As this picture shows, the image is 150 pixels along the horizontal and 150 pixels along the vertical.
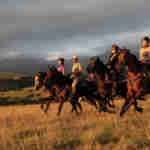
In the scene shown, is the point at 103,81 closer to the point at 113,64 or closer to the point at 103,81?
the point at 103,81

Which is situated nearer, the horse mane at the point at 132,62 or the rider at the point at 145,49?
the horse mane at the point at 132,62

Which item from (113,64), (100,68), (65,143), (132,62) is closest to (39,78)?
(100,68)

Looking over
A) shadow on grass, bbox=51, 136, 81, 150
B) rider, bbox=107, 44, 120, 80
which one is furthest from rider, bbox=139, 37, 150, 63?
shadow on grass, bbox=51, 136, 81, 150

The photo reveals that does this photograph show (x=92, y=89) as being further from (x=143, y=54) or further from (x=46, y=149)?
(x=46, y=149)

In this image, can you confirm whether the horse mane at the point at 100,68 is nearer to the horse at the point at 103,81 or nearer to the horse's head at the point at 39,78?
the horse at the point at 103,81

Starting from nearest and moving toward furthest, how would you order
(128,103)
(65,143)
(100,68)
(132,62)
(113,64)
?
(65,143)
(132,62)
(128,103)
(113,64)
(100,68)

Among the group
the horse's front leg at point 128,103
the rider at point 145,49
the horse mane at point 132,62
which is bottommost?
the horse's front leg at point 128,103

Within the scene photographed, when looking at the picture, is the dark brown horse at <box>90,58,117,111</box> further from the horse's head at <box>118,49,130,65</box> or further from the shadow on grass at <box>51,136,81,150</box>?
the shadow on grass at <box>51,136,81,150</box>

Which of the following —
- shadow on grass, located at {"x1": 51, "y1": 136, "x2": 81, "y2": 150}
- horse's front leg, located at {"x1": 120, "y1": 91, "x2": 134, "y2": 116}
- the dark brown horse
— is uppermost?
the dark brown horse

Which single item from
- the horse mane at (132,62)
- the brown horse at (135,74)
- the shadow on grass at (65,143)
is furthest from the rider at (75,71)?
the shadow on grass at (65,143)

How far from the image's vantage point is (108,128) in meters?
6.20

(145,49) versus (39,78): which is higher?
(145,49)

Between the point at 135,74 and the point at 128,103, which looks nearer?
the point at 135,74

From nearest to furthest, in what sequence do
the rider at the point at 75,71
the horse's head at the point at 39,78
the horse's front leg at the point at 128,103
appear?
the horse's front leg at the point at 128,103, the rider at the point at 75,71, the horse's head at the point at 39,78
